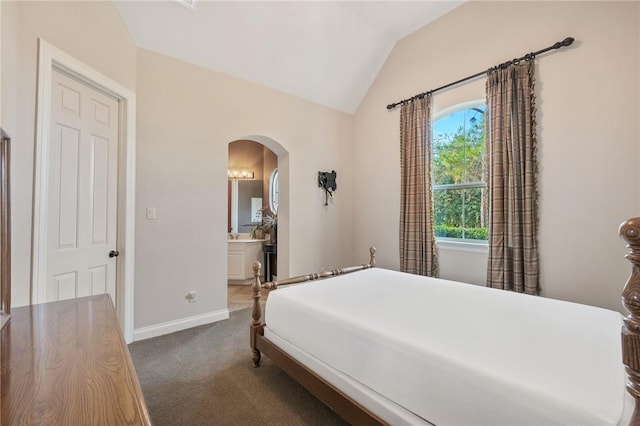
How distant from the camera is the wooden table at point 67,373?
666mm

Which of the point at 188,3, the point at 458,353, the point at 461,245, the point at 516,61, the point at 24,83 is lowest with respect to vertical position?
the point at 458,353

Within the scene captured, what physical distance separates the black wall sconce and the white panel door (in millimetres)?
2546

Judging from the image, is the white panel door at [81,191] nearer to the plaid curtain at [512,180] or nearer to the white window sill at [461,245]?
the white window sill at [461,245]

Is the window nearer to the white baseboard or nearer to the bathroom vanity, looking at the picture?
the white baseboard

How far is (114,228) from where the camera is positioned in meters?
2.59

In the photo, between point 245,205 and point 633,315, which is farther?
point 245,205

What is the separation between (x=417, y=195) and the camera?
354 cm

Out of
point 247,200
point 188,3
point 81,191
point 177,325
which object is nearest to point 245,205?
point 247,200

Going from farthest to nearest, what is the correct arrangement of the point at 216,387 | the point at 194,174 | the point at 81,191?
the point at 194,174
the point at 81,191
the point at 216,387

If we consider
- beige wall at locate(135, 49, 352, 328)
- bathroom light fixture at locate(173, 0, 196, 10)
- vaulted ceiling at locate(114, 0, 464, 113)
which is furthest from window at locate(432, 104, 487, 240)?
bathroom light fixture at locate(173, 0, 196, 10)

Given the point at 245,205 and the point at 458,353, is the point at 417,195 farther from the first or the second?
the point at 245,205

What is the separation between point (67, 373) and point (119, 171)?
227cm

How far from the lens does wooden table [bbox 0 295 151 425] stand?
2.18ft

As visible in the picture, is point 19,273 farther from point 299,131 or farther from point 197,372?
point 299,131
